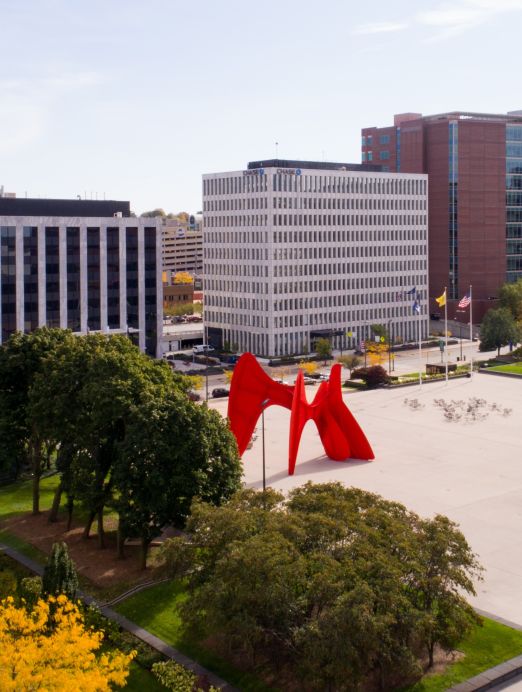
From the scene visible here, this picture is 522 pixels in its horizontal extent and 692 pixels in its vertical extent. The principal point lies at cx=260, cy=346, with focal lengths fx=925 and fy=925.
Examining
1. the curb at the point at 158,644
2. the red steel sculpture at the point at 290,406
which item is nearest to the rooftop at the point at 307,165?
the red steel sculpture at the point at 290,406

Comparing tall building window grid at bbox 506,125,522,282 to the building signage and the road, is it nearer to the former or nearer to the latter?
the road

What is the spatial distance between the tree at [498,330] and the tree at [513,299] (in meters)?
21.9

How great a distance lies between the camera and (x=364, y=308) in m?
148

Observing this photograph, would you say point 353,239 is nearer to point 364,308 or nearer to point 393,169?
point 364,308

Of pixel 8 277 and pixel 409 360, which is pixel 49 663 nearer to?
pixel 8 277

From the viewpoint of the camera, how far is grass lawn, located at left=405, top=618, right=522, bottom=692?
121 ft

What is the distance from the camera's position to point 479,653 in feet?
129

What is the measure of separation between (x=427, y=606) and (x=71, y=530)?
26.8m

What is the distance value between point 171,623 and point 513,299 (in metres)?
124

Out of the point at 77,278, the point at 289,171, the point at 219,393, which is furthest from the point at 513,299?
the point at 77,278

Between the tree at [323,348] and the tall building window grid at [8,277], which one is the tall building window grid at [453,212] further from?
the tall building window grid at [8,277]

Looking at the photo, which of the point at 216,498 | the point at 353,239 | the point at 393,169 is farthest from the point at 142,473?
the point at 393,169

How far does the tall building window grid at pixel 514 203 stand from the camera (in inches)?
6658

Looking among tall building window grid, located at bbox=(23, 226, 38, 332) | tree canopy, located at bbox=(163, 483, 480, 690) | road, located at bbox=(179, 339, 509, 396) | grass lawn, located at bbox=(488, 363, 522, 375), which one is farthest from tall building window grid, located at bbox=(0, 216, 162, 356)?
tree canopy, located at bbox=(163, 483, 480, 690)
